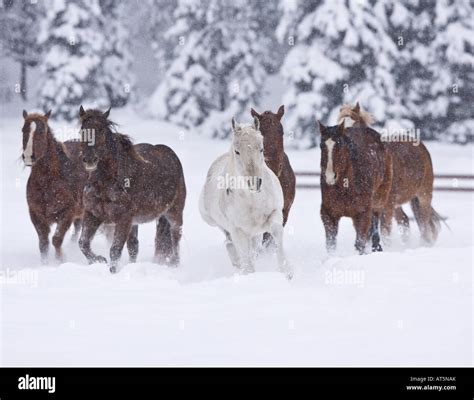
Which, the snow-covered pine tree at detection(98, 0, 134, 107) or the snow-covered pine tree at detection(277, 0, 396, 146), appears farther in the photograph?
the snow-covered pine tree at detection(98, 0, 134, 107)

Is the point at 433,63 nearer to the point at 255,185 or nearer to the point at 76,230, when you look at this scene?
the point at 76,230

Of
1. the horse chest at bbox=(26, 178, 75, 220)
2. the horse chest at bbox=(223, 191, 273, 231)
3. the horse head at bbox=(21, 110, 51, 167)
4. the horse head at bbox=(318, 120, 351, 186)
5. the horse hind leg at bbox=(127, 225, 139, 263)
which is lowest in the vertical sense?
the horse hind leg at bbox=(127, 225, 139, 263)

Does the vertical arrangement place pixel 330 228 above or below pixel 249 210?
below

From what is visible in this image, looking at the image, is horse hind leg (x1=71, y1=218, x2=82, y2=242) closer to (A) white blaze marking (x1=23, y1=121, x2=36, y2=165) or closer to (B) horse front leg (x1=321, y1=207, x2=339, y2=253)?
(A) white blaze marking (x1=23, y1=121, x2=36, y2=165)

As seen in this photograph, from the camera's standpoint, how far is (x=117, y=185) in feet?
29.5

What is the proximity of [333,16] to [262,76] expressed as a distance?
7.48 m

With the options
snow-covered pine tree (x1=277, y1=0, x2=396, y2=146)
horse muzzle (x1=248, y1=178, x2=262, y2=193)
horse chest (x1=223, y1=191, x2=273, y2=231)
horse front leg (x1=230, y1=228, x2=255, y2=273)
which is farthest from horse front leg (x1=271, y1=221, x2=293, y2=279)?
snow-covered pine tree (x1=277, y1=0, x2=396, y2=146)

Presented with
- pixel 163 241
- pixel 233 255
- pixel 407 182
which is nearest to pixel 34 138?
pixel 163 241

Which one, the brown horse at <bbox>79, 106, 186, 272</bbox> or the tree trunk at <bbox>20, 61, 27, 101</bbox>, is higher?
the tree trunk at <bbox>20, 61, 27, 101</bbox>

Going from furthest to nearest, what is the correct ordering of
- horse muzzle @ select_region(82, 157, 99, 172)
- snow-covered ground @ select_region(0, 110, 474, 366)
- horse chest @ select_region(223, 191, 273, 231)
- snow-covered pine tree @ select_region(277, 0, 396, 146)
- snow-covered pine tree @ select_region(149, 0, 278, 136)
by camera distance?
snow-covered pine tree @ select_region(149, 0, 278, 136), snow-covered pine tree @ select_region(277, 0, 396, 146), horse muzzle @ select_region(82, 157, 99, 172), horse chest @ select_region(223, 191, 273, 231), snow-covered ground @ select_region(0, 110, 474, 366)

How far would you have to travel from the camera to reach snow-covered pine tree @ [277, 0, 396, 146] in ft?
88.0

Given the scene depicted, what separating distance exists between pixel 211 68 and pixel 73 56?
602 cm

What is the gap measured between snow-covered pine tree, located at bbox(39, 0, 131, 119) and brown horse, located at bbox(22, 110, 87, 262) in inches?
773

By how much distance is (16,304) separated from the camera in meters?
6.41
